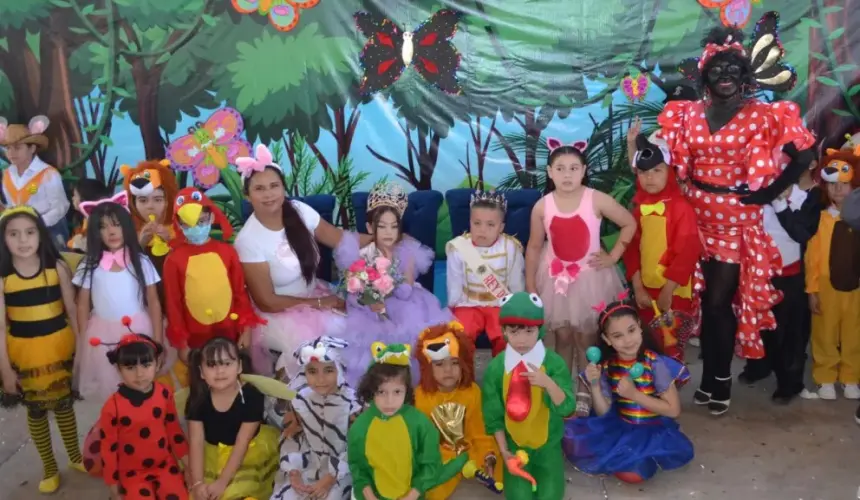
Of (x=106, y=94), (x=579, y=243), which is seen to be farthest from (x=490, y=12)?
(x=106, y=94)

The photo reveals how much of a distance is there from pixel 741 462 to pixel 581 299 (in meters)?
1.08

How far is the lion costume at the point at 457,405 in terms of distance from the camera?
3447 mm

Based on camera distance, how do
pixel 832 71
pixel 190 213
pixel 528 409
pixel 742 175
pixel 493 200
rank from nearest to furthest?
pixel 528 409 < pixel 190 213 < pixel 742 175 < pixel 493 200 < pixel 832 71

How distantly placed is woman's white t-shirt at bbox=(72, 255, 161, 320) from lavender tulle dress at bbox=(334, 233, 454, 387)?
1.01 metres

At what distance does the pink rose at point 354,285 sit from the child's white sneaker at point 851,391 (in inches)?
106

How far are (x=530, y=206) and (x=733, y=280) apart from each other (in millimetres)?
1331

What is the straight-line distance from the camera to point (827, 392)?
4.11 metres

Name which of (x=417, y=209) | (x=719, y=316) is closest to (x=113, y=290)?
(x=417, y=209)

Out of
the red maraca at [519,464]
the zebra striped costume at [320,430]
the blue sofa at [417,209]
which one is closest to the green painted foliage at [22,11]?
the blue sofa at [417,209]

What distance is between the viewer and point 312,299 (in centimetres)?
406

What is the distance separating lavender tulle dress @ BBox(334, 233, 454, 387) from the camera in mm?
3732

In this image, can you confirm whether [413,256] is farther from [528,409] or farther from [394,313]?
[528,409]

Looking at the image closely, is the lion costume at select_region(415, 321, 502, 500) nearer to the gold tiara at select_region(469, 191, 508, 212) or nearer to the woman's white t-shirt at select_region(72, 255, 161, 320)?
the gold tiara at select_region(469, 191, 508, 212)

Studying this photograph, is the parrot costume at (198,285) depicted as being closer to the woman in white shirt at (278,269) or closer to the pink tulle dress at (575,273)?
the woman in white shirt at (278,269)
